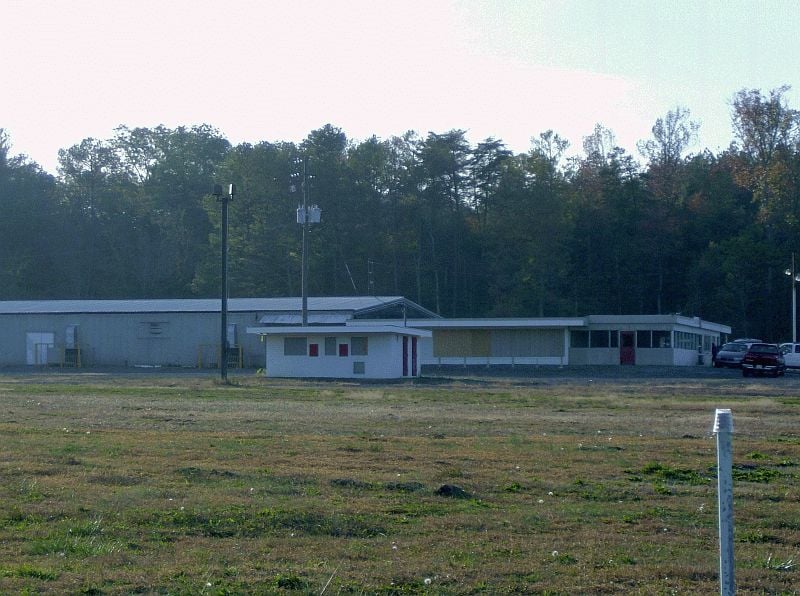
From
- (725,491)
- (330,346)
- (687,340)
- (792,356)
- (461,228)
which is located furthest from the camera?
(461,228)

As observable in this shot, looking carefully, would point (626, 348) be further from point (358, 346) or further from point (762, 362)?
point (358, 346)

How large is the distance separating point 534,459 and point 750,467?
2994 mm

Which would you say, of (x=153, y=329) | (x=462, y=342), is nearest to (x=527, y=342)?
(x=462, y=342)

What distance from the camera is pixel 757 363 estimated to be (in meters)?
49.8

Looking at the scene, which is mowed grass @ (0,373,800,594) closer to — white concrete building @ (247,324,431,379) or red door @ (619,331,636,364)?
white concrete building @ (247,324,431,379)

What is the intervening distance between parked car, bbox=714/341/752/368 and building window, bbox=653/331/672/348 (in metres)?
3.12

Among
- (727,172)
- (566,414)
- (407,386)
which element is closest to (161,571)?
(566,414)

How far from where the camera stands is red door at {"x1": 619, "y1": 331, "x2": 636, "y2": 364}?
62469 millimetres

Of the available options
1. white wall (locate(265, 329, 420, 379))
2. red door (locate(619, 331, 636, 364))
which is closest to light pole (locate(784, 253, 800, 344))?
red door (locate(619, 331, 636, 364))

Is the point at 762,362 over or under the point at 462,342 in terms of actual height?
under

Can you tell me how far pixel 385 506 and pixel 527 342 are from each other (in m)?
51.5

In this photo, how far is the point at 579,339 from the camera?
63062 mm

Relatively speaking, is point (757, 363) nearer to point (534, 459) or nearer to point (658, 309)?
point (658, 309)

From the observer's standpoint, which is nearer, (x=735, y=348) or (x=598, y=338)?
(x=735, y=348)
